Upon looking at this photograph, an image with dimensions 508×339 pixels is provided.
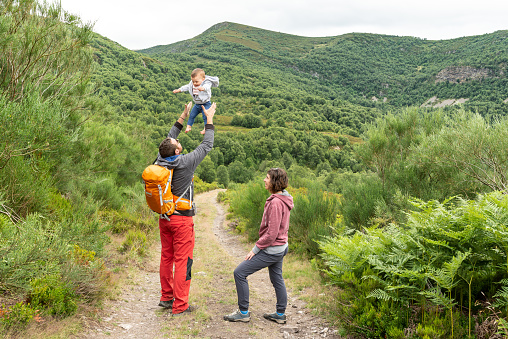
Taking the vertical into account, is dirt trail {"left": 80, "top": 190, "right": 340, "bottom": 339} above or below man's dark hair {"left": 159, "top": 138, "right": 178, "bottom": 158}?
below

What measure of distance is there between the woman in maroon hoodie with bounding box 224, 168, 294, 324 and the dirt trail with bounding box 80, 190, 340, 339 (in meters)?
0.32

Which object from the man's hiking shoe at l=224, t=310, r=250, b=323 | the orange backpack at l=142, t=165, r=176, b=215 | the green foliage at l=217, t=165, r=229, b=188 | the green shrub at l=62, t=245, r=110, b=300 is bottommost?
the green foliage at l=217, t=165, r=229, b=188

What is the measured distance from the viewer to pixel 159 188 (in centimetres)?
361

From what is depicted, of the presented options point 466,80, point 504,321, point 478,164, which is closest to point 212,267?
point 504,321

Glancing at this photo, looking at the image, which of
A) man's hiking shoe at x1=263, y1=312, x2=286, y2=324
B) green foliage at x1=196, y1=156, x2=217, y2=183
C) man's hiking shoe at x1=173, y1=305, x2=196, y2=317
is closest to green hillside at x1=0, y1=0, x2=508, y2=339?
man's hiking shoe at x1=173, y1=305, x2=196, y2=317

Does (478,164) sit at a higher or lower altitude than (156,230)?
higher

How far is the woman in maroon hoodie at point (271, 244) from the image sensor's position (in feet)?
11.9

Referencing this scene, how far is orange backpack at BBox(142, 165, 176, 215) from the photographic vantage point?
354cm

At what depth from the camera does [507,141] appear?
264 inches

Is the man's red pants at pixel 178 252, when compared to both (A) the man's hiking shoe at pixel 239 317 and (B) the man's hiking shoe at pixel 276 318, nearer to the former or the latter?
(A) the man's hiking shoe at pixel 239 317

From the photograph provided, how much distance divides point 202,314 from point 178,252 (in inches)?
37.8

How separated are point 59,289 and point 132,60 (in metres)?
133

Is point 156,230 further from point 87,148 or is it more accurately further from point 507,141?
point 507,141

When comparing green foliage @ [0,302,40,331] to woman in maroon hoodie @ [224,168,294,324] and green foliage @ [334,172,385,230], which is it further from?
green foliage @ [334,172,385,230]
